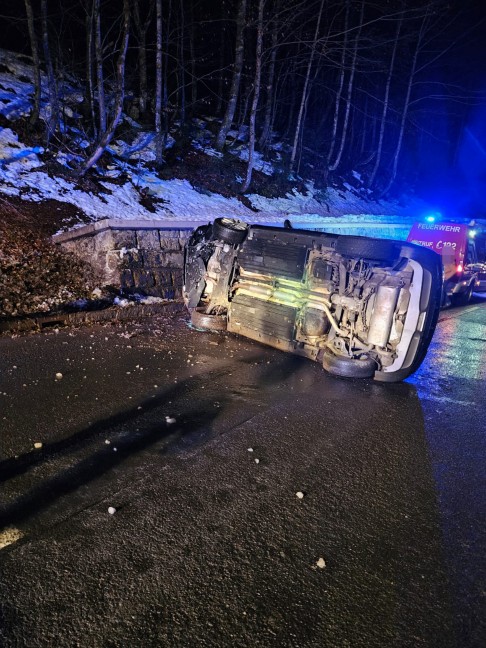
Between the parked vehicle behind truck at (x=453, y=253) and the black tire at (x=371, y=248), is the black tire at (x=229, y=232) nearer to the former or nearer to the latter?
the black tire at (x=371, y=248)

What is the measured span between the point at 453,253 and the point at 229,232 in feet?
24.2

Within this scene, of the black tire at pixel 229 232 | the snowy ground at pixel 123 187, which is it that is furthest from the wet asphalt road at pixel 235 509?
the snowy ground at pixel 123 187

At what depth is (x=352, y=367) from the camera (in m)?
5.32

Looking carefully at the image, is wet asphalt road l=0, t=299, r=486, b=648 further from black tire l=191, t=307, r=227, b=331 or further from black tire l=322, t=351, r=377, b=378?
black tire l=191, t=307, r=227, b=331

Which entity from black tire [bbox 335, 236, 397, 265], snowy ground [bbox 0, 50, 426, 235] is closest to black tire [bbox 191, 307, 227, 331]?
black tire [bbox 335, 236, 397, 265]

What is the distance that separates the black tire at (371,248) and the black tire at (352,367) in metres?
1.25

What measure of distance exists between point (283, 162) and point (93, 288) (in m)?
15.4

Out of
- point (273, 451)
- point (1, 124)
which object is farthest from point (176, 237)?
point (1, 124)

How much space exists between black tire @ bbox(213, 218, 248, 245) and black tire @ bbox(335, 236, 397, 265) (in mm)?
1814

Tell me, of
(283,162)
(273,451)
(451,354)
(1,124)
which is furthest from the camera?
(283,162)

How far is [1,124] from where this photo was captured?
1338cm

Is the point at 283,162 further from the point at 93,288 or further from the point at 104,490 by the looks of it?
the point at 104,490

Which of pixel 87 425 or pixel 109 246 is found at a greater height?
pixel 109 246

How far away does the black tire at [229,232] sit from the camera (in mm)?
6570
